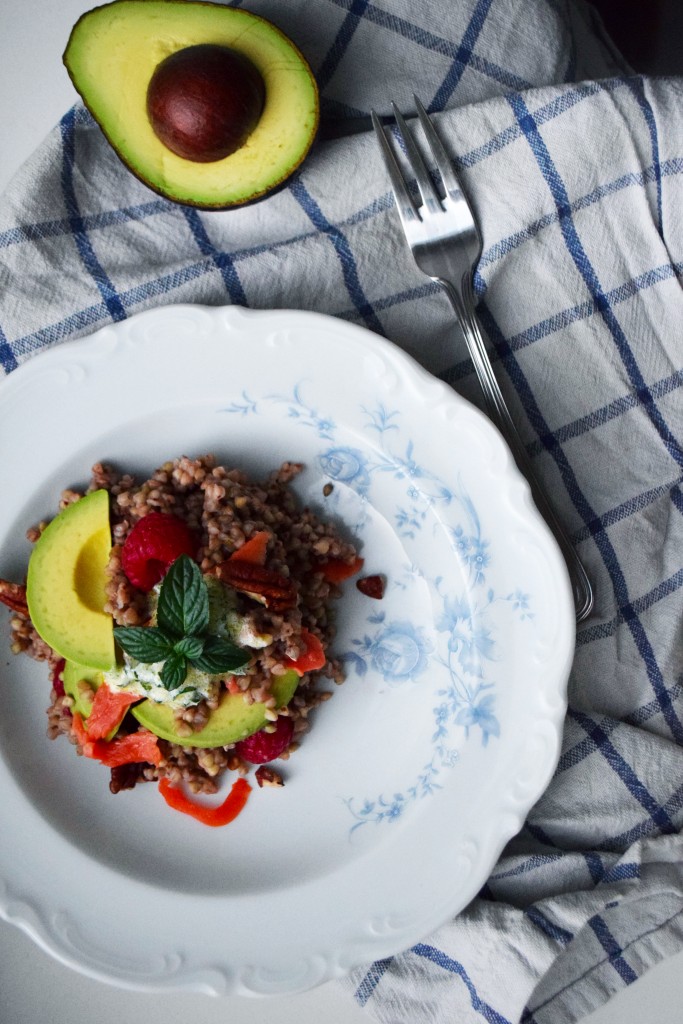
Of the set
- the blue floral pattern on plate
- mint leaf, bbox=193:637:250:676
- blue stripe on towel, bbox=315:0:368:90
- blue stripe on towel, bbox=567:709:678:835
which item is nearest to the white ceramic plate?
the blue floral pattern on plate

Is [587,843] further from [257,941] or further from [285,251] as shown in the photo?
[285,251]

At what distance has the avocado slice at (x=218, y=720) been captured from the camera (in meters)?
1.69

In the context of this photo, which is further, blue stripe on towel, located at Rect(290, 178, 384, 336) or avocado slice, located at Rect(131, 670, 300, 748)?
blue stripe on towel, located at Rect(290, 178, 384, 336)

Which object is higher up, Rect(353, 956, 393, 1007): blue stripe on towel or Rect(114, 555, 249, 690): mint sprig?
Rect(114, 555, 249, 690): mint sprig

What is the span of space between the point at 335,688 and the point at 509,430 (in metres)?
0.67

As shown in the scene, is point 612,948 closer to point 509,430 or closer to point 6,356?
point 509,430

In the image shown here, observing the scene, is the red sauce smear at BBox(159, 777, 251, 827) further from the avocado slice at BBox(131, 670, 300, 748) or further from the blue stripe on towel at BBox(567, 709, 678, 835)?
the blue stripe on towel at BBox(567, 709, 678, 835)

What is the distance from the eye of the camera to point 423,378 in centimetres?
174

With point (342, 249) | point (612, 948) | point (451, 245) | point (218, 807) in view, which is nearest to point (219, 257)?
point (342, 249)

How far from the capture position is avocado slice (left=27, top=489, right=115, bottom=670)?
1.69 m

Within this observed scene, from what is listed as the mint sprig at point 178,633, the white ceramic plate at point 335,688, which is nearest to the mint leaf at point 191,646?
the mint sprig at point 178,633

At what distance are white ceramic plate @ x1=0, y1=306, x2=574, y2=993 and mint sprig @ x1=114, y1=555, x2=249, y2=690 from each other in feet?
1.24

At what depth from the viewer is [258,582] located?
1647mm

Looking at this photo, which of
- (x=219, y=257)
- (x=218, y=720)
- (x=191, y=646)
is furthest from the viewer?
(x=219, y=257)
